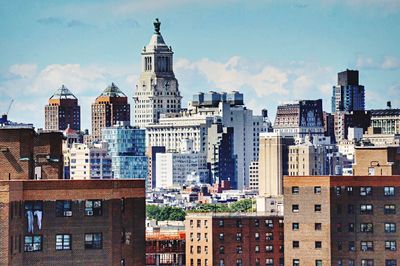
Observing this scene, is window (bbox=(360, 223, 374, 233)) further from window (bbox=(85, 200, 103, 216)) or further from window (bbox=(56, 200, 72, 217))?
window (bbox=(56, 200, 72, 217))

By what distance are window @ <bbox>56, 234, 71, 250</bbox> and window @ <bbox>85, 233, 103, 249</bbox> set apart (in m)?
0.57

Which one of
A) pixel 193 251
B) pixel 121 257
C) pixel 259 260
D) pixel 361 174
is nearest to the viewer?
pixel 121 257

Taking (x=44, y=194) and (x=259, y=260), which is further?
(x=259, y=260)

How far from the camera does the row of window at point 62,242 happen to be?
58.0m

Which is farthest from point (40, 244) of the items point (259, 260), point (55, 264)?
point (259, 260)

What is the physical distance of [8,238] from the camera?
5612 centimetres

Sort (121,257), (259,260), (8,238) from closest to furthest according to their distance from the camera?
(8,238), (121,257), (259,260)

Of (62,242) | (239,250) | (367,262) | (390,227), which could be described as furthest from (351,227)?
(239,250)

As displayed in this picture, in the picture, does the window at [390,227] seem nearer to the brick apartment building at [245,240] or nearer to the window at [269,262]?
the brick apartment building at [245,240]

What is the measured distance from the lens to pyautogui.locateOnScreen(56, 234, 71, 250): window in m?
58.7

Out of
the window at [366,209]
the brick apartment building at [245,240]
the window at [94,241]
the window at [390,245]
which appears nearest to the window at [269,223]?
the brick apartment building at [245,240]

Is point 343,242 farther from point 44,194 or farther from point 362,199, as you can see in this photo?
point 44,194

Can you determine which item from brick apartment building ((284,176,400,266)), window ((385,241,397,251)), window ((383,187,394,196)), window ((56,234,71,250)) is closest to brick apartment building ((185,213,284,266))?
brick apartment building ((284,176,400,266))

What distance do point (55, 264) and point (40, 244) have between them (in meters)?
0.73
